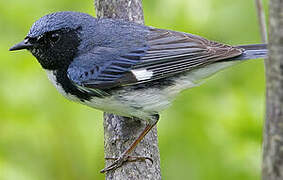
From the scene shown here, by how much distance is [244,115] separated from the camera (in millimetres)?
4020

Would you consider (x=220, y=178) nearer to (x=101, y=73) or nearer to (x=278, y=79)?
(x=101, y=73)

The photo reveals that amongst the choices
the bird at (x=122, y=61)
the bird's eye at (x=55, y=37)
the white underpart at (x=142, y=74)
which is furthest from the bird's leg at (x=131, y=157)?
the bird's eye at (x=55, y=37)

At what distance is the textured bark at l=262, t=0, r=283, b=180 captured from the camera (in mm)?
1560

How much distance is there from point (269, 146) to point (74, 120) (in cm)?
275

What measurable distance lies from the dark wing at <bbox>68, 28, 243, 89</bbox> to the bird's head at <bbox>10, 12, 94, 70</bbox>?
123 millimetres

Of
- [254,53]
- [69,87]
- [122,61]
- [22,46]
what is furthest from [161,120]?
[22,46]

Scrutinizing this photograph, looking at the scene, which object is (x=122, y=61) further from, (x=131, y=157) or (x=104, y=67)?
(x=131, y=157)

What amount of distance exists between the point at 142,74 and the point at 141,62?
122 millimetres

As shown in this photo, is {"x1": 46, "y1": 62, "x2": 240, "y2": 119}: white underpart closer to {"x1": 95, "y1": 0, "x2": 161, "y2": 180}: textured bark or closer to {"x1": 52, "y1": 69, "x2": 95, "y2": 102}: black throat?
{"x1": 52, "y1": 69, "x2": 95, "y2": 102}: black throat

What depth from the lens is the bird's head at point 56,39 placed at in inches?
147

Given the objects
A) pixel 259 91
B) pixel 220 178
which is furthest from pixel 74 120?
pixel 259 91

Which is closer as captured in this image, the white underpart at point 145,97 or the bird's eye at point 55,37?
the white underpart at point 145,97

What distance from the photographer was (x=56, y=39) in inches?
151

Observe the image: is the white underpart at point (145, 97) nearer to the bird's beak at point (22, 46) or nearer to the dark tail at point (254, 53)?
the dark tail at point (254, 53)
